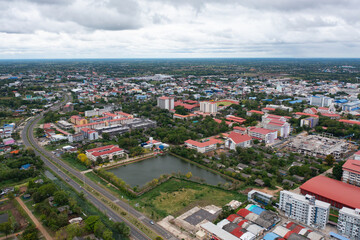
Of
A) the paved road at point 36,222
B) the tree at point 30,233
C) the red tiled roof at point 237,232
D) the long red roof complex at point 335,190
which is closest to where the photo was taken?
the tree at point 30,233

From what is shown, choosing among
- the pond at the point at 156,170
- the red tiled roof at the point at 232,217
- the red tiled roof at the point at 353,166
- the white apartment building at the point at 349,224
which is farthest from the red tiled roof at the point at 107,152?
the red tiled roof at the point at 353,166

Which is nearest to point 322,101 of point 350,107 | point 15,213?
point 350,107

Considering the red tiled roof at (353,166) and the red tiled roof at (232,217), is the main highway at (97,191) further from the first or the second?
the red tiled roof at (353,166)

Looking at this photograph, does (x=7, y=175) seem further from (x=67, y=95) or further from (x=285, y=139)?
(x=67, y=95)

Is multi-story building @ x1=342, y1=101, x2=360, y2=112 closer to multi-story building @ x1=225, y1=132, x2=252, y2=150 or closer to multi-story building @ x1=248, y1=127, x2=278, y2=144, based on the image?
multi-story building @ x1=248, y1=127, x2=278, y2=144

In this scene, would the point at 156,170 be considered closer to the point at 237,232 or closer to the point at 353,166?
the point at 237,232

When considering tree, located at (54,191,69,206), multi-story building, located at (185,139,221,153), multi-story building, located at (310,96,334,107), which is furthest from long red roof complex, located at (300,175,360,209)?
multi-story building, located at (310,96,334,107)

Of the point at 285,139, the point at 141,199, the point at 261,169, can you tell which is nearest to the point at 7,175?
the point at 141,199
